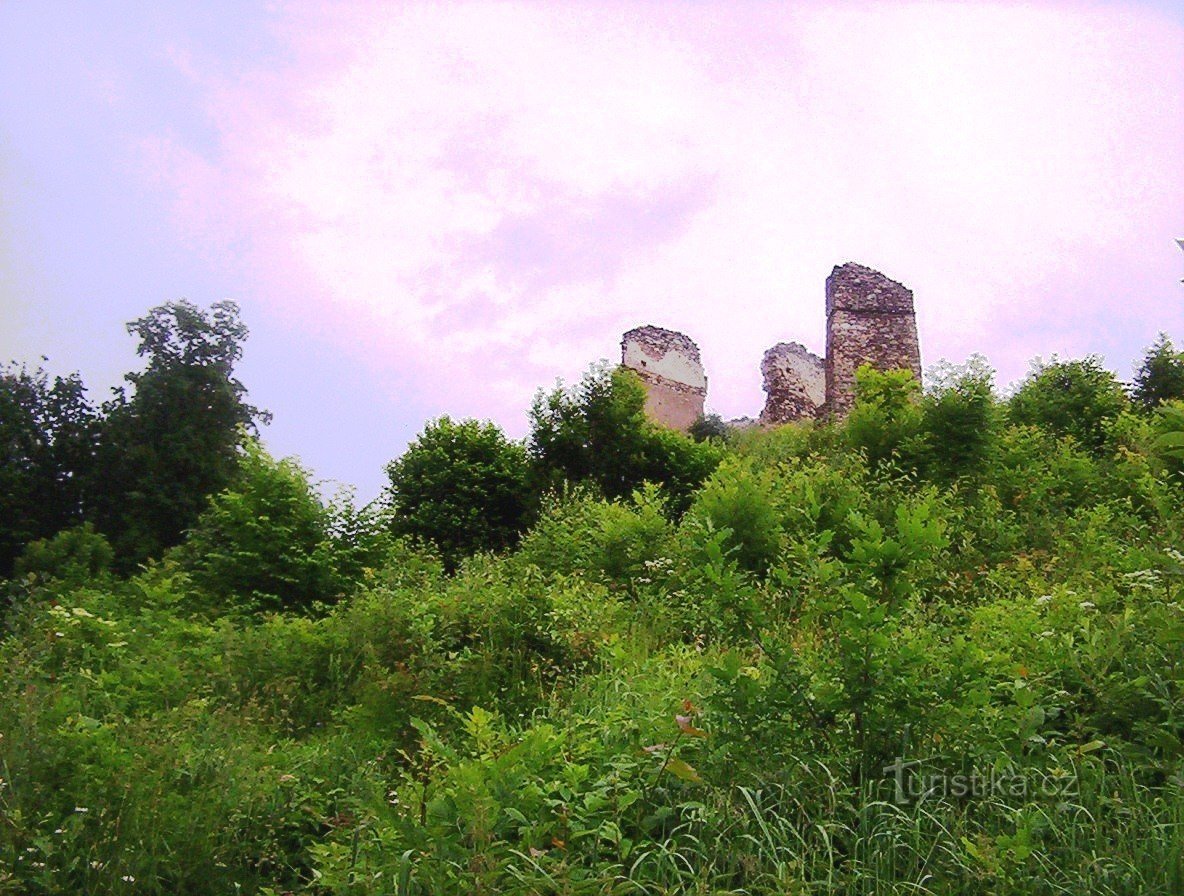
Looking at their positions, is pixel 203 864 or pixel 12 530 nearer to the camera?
pixel 203 864

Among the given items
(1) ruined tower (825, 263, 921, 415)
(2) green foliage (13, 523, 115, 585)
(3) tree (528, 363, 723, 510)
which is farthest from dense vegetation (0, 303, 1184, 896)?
(1) ruined tower (825, 263, 921, 415)

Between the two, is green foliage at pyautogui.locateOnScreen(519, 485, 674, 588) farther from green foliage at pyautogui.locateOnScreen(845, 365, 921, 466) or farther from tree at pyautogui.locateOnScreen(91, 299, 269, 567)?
tree at pyautogui.locateOnScreen(91, 299, 269, 567)

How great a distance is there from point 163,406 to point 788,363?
1442 centimetres

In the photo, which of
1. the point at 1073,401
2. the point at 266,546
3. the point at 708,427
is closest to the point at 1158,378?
the point at 1073,401

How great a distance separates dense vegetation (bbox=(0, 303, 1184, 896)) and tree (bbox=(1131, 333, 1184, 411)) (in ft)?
12.8

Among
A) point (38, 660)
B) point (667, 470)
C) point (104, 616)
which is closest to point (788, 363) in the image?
point (667, 470)

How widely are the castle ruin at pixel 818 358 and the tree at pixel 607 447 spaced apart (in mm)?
3394

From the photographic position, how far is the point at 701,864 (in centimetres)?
389

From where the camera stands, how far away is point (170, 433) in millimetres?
18391

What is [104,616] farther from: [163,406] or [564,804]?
[163,406]

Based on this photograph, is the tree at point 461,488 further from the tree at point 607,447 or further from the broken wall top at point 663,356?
the broken wall top at point 663,356

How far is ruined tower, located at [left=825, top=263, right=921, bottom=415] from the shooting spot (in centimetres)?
2214

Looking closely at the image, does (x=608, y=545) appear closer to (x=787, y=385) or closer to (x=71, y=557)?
(x=71, y=557)

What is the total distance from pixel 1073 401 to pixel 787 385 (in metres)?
10.1
